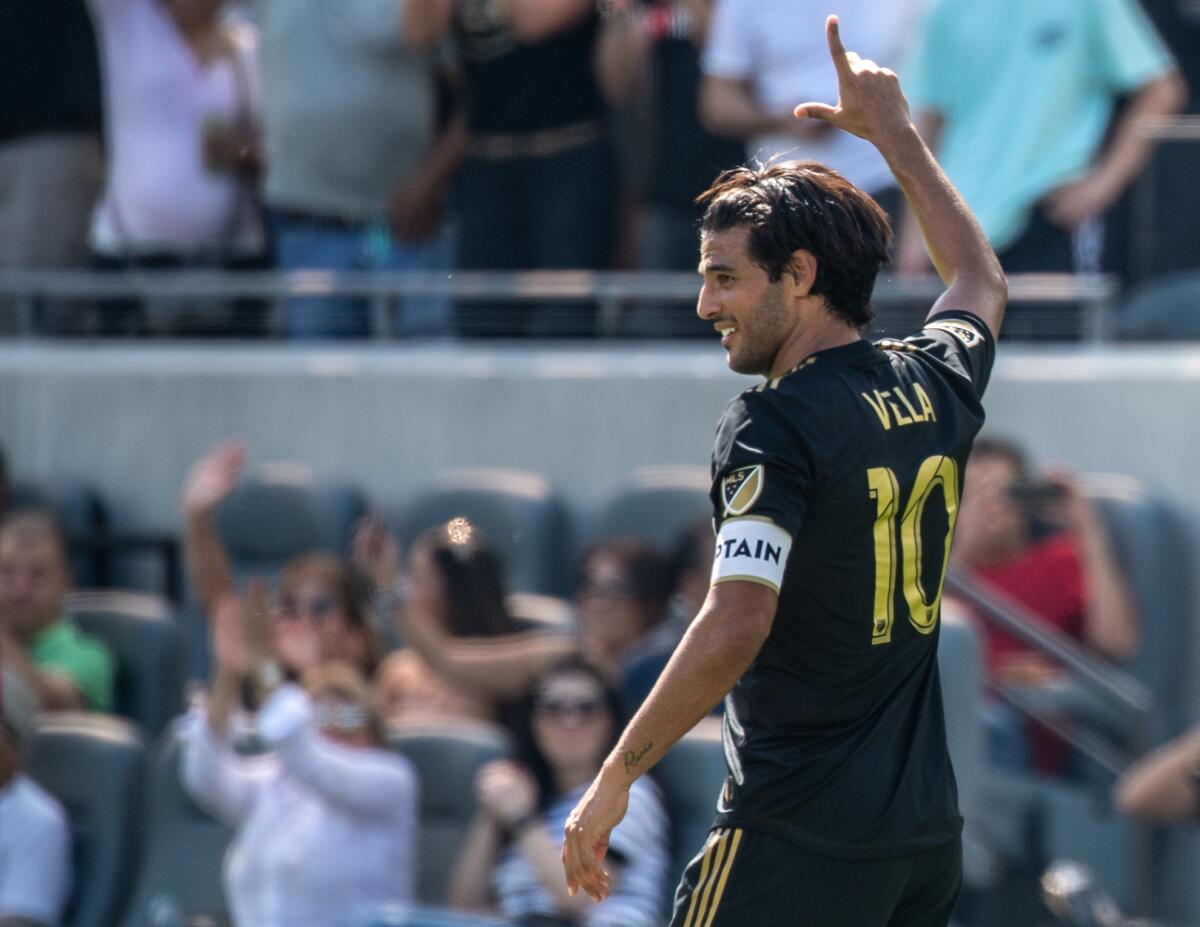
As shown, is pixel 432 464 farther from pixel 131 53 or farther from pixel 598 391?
pixel 131 53

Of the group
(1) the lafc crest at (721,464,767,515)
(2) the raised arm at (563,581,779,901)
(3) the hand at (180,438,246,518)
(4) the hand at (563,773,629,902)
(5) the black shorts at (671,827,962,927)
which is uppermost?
(1) the lafc crest at (721,464,767,515)

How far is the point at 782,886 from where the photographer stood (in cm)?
336

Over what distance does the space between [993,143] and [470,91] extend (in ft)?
5.87

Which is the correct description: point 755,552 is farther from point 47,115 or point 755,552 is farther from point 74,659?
point 47,115

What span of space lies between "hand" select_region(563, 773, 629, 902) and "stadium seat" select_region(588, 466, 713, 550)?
3542 millimetres

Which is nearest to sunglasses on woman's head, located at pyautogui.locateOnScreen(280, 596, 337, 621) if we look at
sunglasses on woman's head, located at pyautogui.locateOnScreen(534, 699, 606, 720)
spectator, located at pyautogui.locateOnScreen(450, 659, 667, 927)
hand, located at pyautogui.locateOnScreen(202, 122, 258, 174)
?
spectator, located at pyautogui.locateOnScreen(450, 659, 667, 927)

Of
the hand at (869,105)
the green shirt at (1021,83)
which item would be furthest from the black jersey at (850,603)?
the green shirt at (1021,83)

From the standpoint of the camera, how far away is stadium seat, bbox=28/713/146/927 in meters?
6.48

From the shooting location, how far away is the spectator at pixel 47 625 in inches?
275

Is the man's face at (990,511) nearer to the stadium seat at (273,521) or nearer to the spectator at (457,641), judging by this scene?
the spectator at (457,641)

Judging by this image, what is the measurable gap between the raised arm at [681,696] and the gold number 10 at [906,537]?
22 cm

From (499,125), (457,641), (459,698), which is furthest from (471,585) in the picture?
(499,125)

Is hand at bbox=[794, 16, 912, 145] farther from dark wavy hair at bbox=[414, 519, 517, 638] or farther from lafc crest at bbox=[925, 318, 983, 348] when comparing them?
dark wavy hair at bbox=[414, 519, 517, 638]

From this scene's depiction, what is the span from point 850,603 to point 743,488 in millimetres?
278
